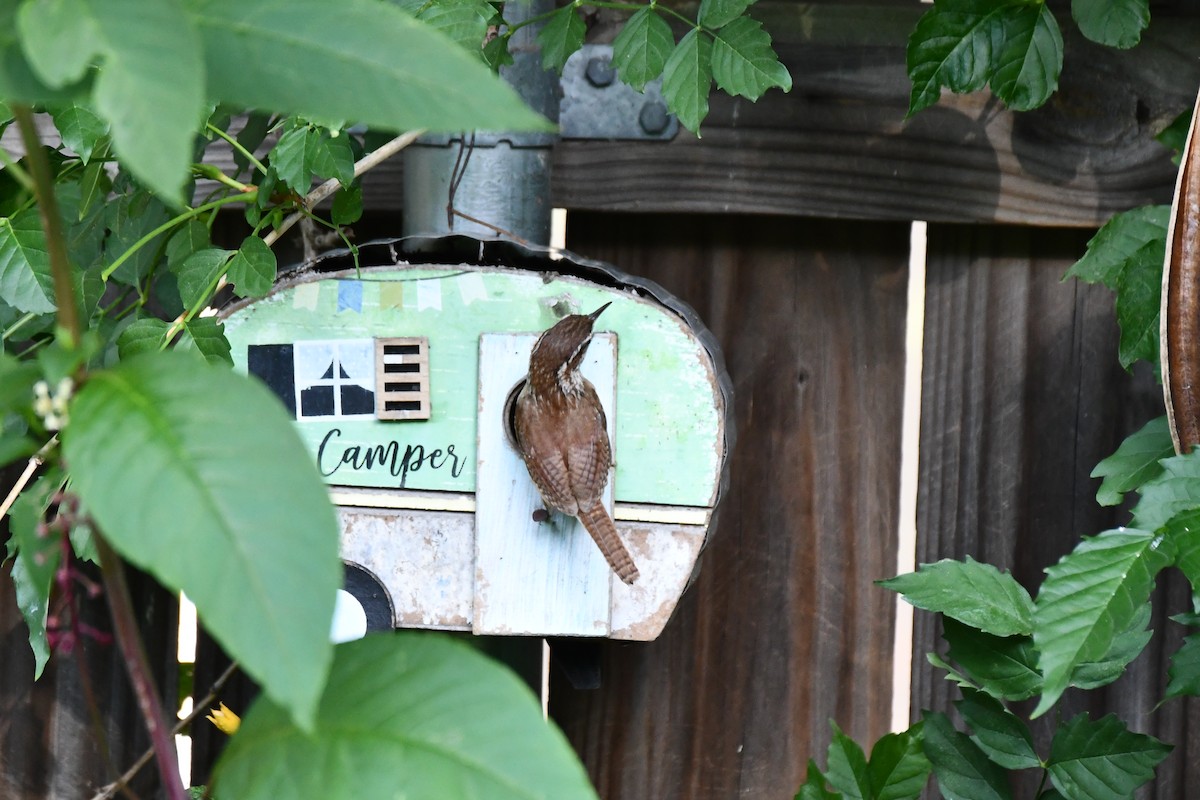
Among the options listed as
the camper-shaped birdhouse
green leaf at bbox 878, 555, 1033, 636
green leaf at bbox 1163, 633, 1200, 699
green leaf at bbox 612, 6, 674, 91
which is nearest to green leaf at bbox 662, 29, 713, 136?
green leaf at bbox 612, 6, 674, 91

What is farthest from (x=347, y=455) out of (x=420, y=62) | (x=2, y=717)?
(x=420, y=62)

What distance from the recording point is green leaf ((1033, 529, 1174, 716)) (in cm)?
92

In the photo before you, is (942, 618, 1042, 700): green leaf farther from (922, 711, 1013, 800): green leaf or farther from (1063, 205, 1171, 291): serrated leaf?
(1063, 205, 1171, 291): serrated leaf

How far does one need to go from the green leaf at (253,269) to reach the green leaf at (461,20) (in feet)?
1.02

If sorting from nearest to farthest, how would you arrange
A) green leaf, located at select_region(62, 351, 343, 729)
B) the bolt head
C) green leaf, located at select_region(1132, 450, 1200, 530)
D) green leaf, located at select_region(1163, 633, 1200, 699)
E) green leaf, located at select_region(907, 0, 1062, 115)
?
green leaf, located at select_region(62, 351, 343, 729)
green leaf, located at select_region(1132, 450, 1200, 530)
green leaf, located at select_region(1163, 633, 1200, 699)
green leaf, located at select_region(907, 0, 1062, 115)
the bolt head

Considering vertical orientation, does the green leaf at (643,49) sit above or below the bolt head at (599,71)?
below

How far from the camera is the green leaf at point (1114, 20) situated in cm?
141

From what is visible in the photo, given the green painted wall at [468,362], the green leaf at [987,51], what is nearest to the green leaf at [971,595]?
the green painted wall at [468,362]

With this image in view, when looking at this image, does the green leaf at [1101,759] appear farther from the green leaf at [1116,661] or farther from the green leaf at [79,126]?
the green leaf at [79,126]

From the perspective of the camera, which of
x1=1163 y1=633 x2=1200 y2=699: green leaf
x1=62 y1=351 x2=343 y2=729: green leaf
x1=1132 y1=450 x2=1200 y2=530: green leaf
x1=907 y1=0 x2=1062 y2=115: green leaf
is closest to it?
x1=62 y1=351 x2=343 y2=729: green leaf

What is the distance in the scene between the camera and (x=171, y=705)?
1742 millimetres

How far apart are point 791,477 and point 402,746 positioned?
1.27 meters

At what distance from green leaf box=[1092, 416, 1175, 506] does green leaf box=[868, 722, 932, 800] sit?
42 cm

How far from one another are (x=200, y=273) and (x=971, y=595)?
911mm
